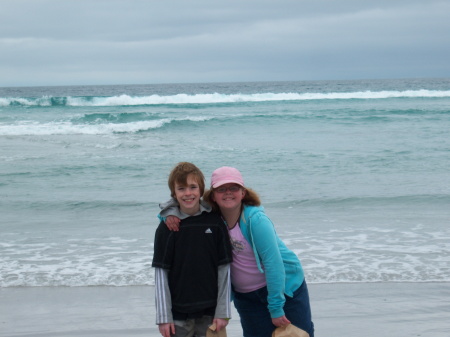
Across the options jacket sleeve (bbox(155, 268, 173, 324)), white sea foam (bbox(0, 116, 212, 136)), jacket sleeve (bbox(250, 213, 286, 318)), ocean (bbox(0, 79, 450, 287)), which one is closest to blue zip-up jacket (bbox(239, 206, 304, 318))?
jacket sleeve (bbox(250, 213, 286, 318))

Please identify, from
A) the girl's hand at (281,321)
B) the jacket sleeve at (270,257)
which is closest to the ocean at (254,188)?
the girl's hand at (281,321)

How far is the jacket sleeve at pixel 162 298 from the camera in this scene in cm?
275

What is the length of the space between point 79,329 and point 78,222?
4316 mm

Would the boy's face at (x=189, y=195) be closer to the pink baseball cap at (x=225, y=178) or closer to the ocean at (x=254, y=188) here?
the pink baseball cap at (x=225, y=178)

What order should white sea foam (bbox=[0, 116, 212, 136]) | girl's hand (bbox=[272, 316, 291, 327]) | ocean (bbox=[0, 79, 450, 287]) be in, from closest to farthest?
girl's hand (bbox=[272, 316, 291, 327]) → ocean (bbox=[0, 79, 450, 287]) → white sea foam (bbox=[0, 116, 212, 136])

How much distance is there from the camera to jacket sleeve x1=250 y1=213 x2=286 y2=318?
274 cm

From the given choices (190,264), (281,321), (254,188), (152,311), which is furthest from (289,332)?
(254,188)

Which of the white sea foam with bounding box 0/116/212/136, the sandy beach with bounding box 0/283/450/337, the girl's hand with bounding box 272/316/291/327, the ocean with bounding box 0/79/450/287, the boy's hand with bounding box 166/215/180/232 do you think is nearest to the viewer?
the boy's hand with bounding box 166/215/180/232

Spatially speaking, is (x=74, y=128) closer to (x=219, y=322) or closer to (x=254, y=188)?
(x=254, y=188)

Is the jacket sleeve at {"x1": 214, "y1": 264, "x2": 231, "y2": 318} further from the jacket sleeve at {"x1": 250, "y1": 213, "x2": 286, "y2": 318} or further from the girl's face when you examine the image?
the girl's face

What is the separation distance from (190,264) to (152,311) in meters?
2.25

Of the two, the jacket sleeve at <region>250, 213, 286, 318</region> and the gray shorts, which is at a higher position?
the jacket sleeve at <region>250, 213, 286, 318</region>

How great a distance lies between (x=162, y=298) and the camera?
2750mm

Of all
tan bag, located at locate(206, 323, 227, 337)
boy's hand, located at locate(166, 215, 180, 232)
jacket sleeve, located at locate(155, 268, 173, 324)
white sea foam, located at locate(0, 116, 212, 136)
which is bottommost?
white sea foam, located at locate(0, 116, 212, 136)
